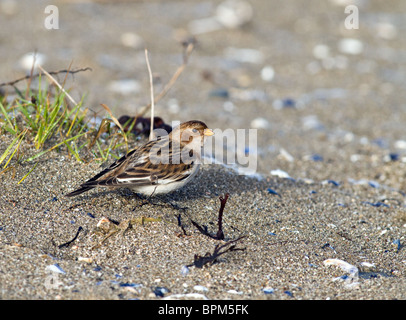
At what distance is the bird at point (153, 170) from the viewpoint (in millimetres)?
3516

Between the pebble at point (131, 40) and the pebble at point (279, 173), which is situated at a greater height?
the pebble at point (131, 40)

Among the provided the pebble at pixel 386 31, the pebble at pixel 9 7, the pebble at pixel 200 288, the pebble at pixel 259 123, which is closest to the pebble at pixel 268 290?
the pebble at pixel 200 288

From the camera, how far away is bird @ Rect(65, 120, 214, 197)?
11.5 feet

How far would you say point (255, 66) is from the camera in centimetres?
849

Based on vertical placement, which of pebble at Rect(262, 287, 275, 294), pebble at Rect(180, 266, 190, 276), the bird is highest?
the bird

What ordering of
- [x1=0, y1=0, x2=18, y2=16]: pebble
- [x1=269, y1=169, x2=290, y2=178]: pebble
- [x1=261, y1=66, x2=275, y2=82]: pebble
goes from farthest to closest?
1. [x1=0, y1=0, x2=18, y2=16]: pebble
2. [x1=261, y1=66, x2=275, y2=82]: pebble
3. [x1=269, y1=169, x2=290, y2=178]: pebble

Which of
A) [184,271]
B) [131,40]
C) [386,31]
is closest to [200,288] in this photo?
[184,271]

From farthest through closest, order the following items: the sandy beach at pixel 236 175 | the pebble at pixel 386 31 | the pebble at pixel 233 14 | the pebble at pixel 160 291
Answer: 1. the pebble at pixel 386 31
2. the pebble at pixel 233 14
3. the sandy beach at pixel 236 175
4. the pebble at pixel 160 291

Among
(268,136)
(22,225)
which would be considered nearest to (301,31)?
(268,136)

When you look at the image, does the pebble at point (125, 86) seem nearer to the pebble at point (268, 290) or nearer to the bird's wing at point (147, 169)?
the bird's wing at point (147, 169)

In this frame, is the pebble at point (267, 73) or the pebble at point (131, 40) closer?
the pebble at point (267, 73)

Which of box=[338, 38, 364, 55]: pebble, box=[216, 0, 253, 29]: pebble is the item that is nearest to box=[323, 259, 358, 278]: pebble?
box=[338, 38, 364, 55]: pebble

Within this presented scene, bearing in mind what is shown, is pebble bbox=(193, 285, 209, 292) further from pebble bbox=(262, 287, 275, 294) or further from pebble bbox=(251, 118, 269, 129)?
pebble bbox=(251, 118, 269, 129)
